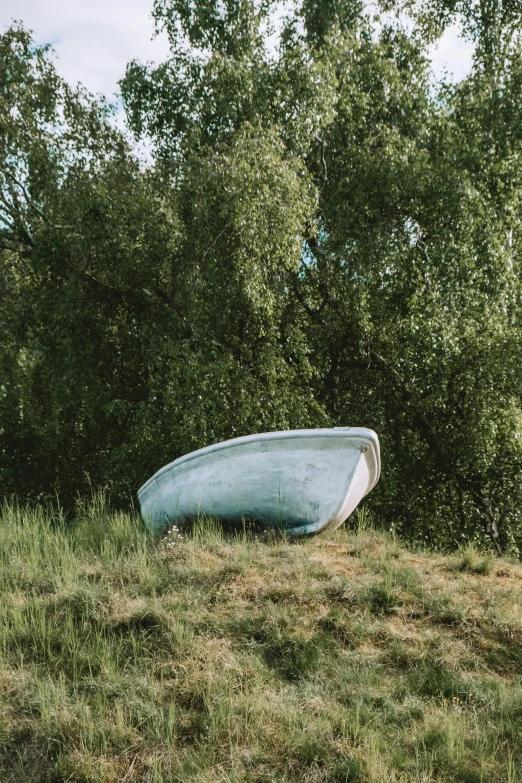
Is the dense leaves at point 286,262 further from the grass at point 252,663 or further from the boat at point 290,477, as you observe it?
the grass at point 252,663

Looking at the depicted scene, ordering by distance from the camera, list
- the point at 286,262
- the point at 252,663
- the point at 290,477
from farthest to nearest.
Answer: the point at 286,262 < the point at 290,477 < the point at 252,663

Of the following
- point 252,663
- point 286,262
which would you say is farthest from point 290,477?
point 286,262

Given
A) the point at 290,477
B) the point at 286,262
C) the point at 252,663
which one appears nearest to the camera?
the point at 252,663

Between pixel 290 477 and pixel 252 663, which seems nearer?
pixel 252 663

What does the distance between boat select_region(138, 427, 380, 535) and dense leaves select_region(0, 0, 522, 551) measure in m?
2.92

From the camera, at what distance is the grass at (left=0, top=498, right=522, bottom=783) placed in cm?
376

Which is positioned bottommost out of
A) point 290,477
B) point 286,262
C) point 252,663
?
point 252,663

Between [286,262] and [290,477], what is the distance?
4056 millimetres

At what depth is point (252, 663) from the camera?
14.8ft

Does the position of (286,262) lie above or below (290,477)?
above

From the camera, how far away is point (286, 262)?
32.3 feet

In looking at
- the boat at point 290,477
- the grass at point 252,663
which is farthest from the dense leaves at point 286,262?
the grass at point 252,663

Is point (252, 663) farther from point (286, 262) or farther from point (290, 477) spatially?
point (286, 262)

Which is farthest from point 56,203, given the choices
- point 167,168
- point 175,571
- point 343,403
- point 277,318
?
point 175,571
